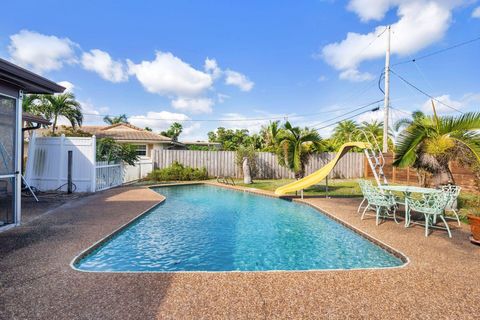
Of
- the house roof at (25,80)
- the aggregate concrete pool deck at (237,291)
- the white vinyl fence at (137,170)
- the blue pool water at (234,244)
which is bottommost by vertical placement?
the blue pool water at (234,244)

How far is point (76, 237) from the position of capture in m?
5.23

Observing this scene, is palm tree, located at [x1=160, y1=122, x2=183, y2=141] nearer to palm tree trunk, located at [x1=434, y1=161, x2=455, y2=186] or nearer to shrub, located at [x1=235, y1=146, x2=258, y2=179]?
shrub, located at [x1=235, y1=146, x2=258, y2=179]

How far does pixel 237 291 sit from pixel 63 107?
22622mm

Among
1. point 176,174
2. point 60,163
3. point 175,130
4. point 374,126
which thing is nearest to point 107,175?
point 60,163

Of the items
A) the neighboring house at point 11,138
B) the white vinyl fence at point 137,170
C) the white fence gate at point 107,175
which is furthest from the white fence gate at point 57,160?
→ the neighboring house at point 11,138

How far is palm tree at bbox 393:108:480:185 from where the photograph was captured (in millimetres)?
6930

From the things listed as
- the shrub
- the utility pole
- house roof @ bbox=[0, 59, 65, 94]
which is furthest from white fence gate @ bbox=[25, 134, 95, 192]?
the utility pole

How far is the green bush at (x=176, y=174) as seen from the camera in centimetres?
1700

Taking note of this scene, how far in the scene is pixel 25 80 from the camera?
5.43 metres

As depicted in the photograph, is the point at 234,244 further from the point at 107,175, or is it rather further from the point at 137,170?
the point at 137,170

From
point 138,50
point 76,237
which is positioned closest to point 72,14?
point 138,50

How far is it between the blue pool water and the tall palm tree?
16.6 meters

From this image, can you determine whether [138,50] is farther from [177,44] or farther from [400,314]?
[400,314]

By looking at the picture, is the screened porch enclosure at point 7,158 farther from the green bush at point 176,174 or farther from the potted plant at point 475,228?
the green bush at point 176,174
